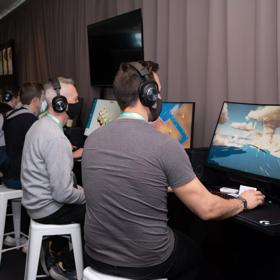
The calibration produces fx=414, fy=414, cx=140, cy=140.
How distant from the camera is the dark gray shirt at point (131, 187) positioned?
1.42 meters

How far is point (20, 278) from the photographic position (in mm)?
2689

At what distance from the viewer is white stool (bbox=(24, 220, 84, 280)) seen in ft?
7.19

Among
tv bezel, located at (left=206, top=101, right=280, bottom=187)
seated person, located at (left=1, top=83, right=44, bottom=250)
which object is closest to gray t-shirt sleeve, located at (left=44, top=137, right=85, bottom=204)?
tv bezel, located at (left=206, top=101, right=280, bottom=187)

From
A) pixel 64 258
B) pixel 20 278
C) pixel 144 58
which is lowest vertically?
pixel 20 278

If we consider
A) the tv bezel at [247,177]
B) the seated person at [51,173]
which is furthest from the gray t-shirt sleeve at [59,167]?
the tv bezel at [247,177]

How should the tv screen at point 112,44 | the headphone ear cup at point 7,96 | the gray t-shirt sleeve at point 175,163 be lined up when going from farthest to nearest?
the headphone ear cup at point 7,96 < the tv screen at point 112,44 < the gray t-shirt sleeve at point 175,163

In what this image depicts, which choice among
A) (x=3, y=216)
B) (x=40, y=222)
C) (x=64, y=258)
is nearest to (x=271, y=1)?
(x=40, y=222)

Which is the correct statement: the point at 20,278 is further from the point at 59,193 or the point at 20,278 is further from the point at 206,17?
the point at 206,17

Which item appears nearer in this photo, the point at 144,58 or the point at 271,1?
the point at 271,1

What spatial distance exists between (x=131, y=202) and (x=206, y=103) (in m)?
1.41

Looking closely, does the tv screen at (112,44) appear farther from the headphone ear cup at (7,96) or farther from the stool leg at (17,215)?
the stool leg at (17,215)

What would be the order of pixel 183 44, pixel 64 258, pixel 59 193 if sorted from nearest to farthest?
pixel 59 193 → pixel 64 258 → pixel 183 44

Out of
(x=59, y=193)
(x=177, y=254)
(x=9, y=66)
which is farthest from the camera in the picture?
(x=9, y=66)

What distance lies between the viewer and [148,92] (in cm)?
153
